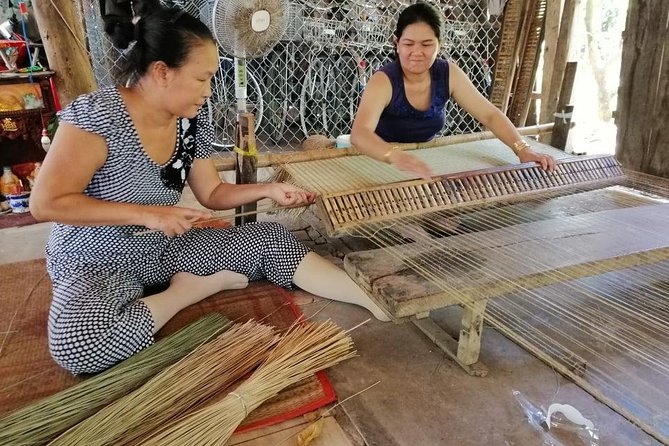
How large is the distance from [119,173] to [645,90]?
90.6 inches

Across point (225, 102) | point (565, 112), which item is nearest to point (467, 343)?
point (565, 112)

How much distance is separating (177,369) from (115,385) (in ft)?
0.57

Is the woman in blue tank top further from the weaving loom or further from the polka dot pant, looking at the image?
the polka dot pant

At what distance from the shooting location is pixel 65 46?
3.05m

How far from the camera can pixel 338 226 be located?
1.79 metres

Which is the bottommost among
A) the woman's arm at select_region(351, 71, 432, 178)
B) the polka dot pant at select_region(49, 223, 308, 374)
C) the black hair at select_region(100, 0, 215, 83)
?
the polka dot pant at select_region(49, 223, 308, 374)

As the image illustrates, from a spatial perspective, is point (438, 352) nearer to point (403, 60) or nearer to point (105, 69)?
point (403, 60)

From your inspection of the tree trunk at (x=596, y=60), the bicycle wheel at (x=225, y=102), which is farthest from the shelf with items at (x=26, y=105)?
the tree trunk at (x=596, y=60)

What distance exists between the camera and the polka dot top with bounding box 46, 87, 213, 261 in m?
1.58

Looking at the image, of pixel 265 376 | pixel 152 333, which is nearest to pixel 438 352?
pixel 265 376

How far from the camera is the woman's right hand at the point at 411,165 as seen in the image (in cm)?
190

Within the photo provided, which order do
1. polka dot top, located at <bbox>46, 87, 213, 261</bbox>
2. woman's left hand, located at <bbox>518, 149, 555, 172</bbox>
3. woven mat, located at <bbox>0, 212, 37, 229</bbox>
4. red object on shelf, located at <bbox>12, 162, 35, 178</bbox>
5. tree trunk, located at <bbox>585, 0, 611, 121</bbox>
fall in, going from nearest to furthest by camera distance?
polka dot top, located at <bbox>46, 87, 213, 261</bbox> → woman's left hand, located at <bbox>518, 149, 555, 172</bbox> → woven mat, located at <bbox>0, 212, 37, 229</bbox> → red object on shelf, located at <bbox>12, 162, 35, 178</bbox> → tree trunk, located at <bbox>585, 0, 611, 121</bbox>

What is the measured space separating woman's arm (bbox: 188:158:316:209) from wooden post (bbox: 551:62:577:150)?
79.8 inches

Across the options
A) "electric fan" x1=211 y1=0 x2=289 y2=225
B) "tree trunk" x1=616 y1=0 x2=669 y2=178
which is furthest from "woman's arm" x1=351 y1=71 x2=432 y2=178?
"tree trunk" x1=616 y1=0 x2=669 y2=178
